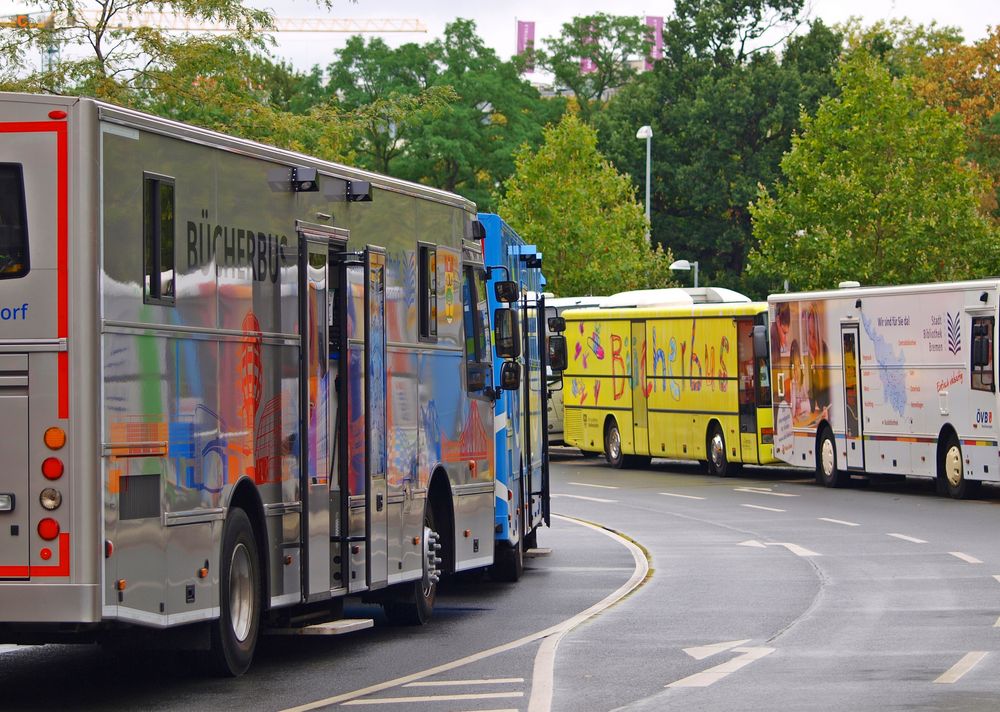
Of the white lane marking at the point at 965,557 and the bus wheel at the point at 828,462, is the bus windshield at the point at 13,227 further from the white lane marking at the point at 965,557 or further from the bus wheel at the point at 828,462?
the bus wheel at the point at 828,462

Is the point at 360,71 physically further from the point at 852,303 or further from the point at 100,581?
the point at 100,581

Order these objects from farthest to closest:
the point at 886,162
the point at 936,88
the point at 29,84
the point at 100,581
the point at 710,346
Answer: the point at 936,88 → the point at 886,162 → the point at 710,346 → the point at 29,84 → the point at 100,581

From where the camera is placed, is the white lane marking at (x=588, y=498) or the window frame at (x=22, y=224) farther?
the white lane marking at (x=588, y=498)

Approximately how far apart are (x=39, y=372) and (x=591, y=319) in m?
32.1

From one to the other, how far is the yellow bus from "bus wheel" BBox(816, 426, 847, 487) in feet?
5.71

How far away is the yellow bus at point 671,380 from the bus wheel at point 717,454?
2 cm

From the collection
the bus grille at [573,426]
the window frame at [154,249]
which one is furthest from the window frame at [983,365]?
the window frame at [154,249]

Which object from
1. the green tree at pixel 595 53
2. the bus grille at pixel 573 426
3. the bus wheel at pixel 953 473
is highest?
the green tree at pixel 595 53

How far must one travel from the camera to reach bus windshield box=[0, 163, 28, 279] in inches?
415

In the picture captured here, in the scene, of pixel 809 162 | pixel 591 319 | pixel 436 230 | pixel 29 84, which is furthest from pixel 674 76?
pixel 436 230

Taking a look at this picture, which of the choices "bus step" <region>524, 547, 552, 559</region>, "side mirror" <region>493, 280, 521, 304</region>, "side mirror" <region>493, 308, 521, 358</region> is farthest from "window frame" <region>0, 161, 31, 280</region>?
"bus step" <region>524, 547, 552, 559</region>

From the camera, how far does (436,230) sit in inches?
634

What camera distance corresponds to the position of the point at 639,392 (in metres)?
39.8

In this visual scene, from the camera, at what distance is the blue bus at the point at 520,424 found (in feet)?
60.5
